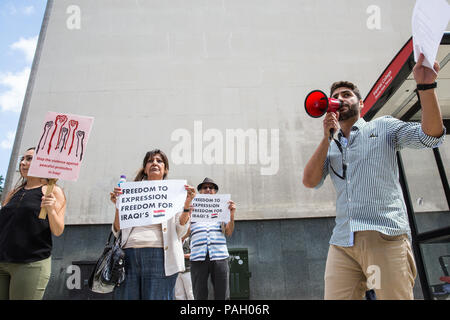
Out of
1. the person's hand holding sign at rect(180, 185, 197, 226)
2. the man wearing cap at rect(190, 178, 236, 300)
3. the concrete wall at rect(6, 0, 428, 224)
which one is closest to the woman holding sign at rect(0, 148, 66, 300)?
the person's hand holding sign at rect(180, 185, 197, 226)

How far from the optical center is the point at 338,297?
6.12 feet

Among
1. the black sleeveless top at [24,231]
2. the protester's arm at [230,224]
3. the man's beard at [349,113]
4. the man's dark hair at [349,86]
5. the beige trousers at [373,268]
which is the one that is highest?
the man's dark hair at [349,86]

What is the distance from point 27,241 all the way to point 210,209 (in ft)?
7.01

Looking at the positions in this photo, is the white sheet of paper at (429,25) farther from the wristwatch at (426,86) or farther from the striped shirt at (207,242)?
the striped shirt at (207,242)

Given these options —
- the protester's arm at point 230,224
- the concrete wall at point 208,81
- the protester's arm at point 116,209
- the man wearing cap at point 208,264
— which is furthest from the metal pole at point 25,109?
the protester's arm at point 116,209

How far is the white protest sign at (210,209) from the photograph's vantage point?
4.04 metres

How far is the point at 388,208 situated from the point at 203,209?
2596mm

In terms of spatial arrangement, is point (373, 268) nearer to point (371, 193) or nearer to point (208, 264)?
point (371, 193)

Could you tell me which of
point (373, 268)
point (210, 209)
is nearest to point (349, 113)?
point (373, 268)

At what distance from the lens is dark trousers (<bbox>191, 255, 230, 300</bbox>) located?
3660 mm

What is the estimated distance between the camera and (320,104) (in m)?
2.26

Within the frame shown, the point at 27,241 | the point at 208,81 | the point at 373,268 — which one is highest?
the point at 208,81

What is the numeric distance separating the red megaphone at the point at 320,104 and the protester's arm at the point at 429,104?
1.82 ft

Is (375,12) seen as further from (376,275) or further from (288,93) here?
(376,275)
